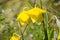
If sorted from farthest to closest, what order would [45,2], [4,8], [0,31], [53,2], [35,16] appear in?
[4,8], [53,2], [45,2], [0,31], [35,16]

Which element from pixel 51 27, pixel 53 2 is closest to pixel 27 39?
pixel 51 27

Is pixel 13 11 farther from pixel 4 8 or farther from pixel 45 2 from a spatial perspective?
pixel 45 2

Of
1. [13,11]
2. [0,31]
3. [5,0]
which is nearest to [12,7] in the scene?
[13,11]

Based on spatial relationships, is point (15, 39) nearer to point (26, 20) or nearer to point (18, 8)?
point (26, 20)

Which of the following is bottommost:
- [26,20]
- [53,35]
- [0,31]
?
[0,31]

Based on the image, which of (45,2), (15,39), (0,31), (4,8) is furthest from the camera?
(4,8)

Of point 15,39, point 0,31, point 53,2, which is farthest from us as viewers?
point 53,2

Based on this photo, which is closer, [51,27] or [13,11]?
[51,27]

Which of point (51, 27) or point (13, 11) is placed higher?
point (51, 27)

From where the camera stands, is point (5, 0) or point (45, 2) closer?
point (45, 2)
